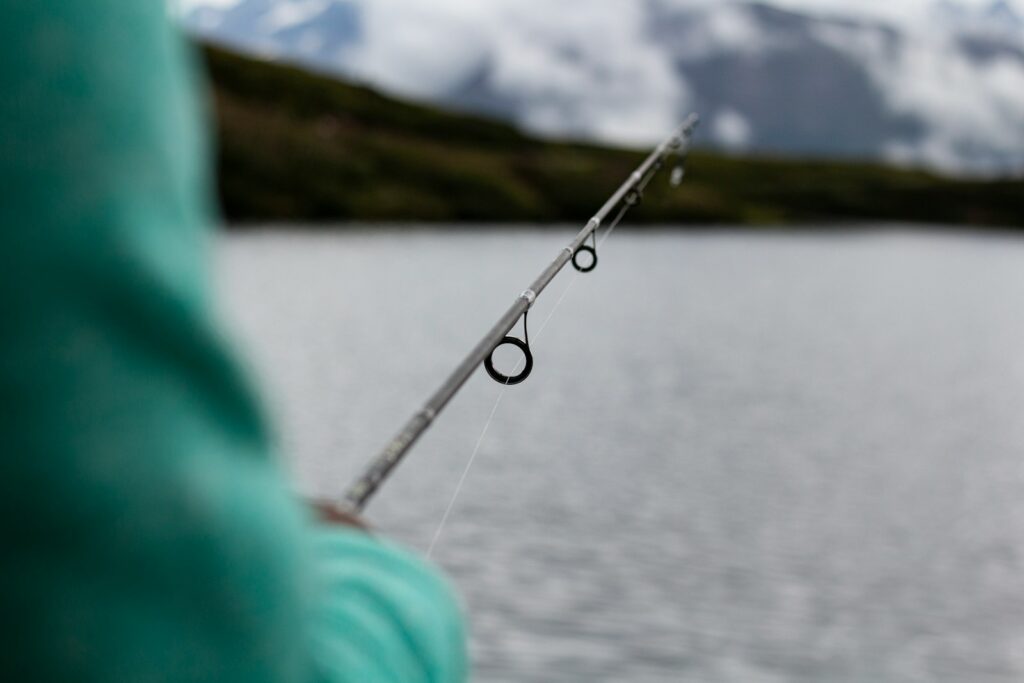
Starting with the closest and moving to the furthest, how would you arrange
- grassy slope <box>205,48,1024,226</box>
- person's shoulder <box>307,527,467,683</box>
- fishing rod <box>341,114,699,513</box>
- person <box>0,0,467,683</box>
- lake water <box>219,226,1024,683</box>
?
1. person <box>0,0,467,683</box>
2. person's shoulder <box>307,527,467,683</box>
3. fishing rod <box>341,114,699,513</box>
4. lake water <box>219,226,1024,683</box>
5. grassy slope <box>205,48,1024,226</box>

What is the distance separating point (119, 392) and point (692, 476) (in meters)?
30.0

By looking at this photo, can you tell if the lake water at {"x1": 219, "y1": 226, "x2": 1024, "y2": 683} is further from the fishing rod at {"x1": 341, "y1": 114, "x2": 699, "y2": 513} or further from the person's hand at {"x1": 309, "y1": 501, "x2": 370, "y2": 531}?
the fishing rod at {"x1": 341, "y1": 114, "x2": 699, "y2": 513}

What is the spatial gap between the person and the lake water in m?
0.07

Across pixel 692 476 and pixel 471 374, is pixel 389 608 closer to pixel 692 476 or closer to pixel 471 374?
pixel 471 374

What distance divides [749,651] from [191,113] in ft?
61.5

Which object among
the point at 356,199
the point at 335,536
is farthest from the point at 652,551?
the point at 356,199

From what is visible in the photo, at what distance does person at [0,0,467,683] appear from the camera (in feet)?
3.06

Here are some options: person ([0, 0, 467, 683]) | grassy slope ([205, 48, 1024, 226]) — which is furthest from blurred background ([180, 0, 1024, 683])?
grassy slope ([205, 48, 1024, 226])

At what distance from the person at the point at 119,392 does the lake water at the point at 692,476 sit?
7cm

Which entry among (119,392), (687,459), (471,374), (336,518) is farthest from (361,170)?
(119,392)

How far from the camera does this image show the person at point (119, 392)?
3.06 ft

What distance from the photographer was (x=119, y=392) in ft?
3.14

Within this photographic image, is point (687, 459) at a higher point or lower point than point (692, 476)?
higher

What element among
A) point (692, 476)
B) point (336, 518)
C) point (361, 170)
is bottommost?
point (336, 518)
